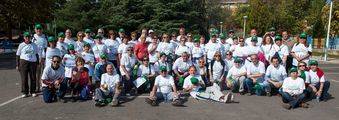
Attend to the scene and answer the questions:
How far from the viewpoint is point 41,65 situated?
1215cm

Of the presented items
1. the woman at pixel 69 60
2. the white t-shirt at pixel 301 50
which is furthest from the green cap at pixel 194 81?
the white t-shirt at pixel 301 50

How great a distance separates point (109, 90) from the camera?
1073 centimetres

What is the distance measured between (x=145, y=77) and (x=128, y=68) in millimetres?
557

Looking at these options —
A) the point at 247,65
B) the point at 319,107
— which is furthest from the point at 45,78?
the point at 319,107

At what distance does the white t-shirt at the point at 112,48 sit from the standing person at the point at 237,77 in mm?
3326

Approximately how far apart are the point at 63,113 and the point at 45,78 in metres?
1.68

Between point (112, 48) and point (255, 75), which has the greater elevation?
point (112, 48)

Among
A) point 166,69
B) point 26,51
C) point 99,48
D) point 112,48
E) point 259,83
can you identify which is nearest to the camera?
point 166,69

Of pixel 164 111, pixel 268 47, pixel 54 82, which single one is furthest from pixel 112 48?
pixel 268 47

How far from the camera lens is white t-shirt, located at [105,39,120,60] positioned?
12977 mm

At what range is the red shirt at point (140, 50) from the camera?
503 inches

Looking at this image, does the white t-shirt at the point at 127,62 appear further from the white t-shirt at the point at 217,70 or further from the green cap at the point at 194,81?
the white t-shirt at the point at 217,70

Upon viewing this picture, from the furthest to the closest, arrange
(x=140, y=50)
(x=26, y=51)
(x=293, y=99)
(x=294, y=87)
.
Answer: (x=140, y=50), (x=26, y=51), (x=294, y=87), (x=293, y=99)

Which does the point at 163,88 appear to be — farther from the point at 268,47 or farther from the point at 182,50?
the point at 268,47
